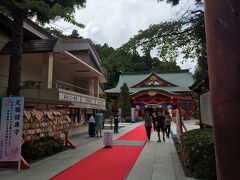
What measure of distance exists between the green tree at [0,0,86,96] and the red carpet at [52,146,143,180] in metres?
4.13

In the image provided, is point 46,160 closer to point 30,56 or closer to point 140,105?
point 30,56

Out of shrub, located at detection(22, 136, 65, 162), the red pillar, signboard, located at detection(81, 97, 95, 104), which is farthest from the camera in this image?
signboard, located at detection(81, 97, 95, 104)

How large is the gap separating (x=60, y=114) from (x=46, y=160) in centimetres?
229

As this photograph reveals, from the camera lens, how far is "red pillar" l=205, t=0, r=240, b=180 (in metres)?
1.22

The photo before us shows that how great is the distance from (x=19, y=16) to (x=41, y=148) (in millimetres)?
5272

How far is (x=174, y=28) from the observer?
8.52 m

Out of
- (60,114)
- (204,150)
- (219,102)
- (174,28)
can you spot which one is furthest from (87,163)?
(219,102)

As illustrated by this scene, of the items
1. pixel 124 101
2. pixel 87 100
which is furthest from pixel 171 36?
pixel 124 101

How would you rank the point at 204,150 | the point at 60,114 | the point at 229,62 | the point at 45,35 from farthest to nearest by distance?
1. the point at 45,35
2. the point at 60,114
3. the point at 204,150
4. the point at 229,62

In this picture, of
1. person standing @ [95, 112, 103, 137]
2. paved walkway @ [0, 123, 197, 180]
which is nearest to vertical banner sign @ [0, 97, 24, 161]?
paved walkway @ [0, 123, 197, 180]

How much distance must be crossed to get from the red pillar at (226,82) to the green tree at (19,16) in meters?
8.77

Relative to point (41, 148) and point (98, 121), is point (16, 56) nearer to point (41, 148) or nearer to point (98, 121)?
point (41, 148)

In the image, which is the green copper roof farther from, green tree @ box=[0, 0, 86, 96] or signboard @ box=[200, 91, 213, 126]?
signboard @ box=[200, 91, 213, 126]

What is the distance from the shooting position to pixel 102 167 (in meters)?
8.03
